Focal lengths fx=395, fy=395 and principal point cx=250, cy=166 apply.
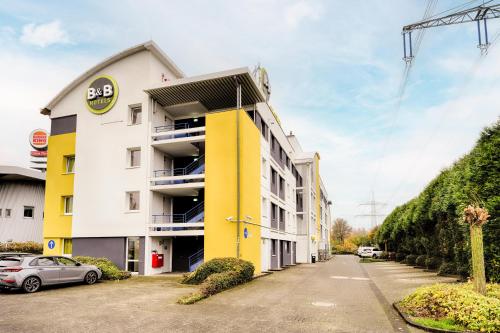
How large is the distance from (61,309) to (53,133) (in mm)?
18550

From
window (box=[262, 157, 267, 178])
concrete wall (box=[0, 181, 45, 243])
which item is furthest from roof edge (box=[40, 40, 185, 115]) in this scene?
concrete wall (box=[0, 181, 45, 243])

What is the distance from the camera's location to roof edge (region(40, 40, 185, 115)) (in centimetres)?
2417

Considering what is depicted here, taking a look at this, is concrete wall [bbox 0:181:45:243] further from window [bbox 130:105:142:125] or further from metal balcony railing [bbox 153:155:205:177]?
metal balcony railing [bbox 153:155:205:177]

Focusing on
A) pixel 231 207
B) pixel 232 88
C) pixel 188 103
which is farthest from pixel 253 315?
pixel 188 103

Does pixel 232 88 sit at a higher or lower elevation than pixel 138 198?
higher

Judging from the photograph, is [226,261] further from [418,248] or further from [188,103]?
[418,248]

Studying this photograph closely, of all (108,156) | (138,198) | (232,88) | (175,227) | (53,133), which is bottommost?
(175,227)

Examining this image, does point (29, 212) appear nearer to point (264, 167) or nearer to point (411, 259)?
point (264, 167)

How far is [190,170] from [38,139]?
98.7 feet

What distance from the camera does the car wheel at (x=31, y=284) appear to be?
14.9 meters

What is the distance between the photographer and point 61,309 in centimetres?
1148

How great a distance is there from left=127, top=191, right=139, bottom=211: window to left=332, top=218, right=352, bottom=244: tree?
8710cm

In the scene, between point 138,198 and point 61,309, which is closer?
A: point 61,309

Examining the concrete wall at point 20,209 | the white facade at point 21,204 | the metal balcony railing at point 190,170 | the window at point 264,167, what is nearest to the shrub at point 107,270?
the metal balcony railing at point 190,170
